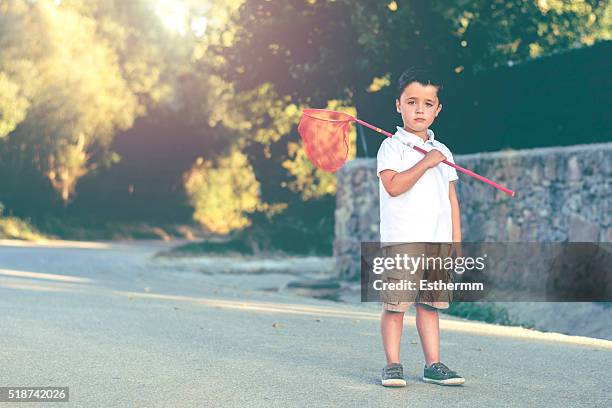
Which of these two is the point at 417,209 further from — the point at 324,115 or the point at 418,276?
the point at 324,115

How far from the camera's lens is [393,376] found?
21.8 ft

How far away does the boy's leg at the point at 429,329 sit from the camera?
6.74 meters

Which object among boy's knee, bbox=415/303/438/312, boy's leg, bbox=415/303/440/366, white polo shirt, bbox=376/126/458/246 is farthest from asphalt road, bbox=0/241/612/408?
white polo shirt, bbox=376/126/458/246

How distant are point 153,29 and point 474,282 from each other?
132ft

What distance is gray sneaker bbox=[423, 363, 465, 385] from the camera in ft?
22.0

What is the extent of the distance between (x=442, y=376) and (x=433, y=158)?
4.19 ft

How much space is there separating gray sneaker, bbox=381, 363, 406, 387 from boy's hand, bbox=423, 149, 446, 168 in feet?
3.89

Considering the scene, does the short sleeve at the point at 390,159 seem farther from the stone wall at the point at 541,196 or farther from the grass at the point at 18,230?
the grass at the point at 18,230

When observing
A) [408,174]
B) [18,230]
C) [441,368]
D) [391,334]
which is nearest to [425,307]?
[391,334]

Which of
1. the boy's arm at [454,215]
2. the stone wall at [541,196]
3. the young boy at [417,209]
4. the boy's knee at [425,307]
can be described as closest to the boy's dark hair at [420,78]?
the young boy at [417,209]

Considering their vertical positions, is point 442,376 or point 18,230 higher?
point 18,230

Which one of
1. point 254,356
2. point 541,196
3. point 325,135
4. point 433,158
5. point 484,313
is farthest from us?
point 541,196

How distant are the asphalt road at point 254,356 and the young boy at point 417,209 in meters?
0.26

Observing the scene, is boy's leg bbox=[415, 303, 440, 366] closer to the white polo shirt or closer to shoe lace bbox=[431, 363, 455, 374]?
shoe lace bbox=[431, 363, 455, 374]
